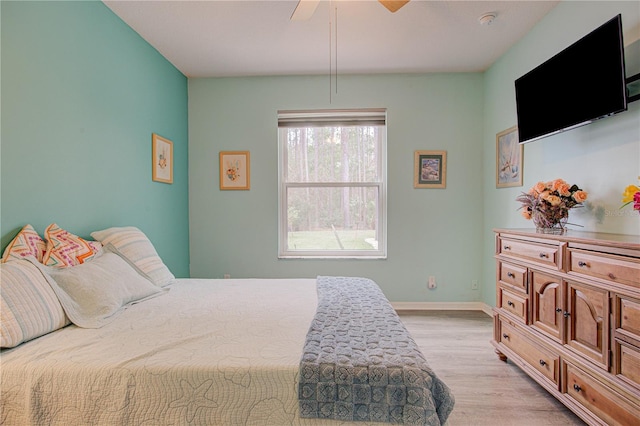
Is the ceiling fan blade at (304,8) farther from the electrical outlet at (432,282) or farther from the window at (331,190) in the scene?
the electrical outlet at (432,282)

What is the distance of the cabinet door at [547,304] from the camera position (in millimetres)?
1674

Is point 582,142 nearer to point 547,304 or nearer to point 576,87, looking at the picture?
point 576,87

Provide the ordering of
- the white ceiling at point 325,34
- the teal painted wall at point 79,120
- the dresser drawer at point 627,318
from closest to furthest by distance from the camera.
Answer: the dresser drawer at point 627,318
the teal painted wall at point 79,120
the white ceiling at point 325,34

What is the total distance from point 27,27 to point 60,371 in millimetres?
1781

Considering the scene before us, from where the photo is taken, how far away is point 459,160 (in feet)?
11.0

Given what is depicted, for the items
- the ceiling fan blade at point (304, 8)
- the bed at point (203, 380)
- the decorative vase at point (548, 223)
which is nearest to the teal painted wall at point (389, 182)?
the decorative vase at point (548, 223)

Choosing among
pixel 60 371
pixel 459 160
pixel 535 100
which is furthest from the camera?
pixel 459 160

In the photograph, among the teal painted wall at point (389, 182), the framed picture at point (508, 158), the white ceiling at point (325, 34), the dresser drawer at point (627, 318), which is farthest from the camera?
the teal painted wall at point (389, 182)

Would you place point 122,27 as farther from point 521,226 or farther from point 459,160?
point 521,226

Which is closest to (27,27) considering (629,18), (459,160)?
(629,18)

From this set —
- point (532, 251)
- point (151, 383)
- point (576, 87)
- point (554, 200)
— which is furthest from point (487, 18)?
point (151, 383)

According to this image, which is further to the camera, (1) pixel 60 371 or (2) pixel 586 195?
(2) pixel 586 195

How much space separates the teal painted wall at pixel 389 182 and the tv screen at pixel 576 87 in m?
1.04

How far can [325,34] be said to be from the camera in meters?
2.58
